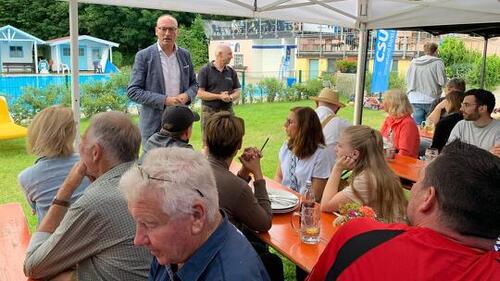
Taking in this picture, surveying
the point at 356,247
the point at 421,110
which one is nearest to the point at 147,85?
the point at 356,247

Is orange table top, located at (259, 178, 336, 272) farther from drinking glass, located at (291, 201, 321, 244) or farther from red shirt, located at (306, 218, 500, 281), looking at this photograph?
red shirt, located at (306, 218, 500, 281)

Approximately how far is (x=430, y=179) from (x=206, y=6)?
374cm

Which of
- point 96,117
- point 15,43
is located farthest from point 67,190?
point 15,43

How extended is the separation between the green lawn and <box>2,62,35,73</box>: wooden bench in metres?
17.5

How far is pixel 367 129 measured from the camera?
260cm

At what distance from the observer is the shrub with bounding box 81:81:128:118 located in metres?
11.5

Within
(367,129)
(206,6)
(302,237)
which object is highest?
(206,6)

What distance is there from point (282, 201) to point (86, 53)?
2730cm

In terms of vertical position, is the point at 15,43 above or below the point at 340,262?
above

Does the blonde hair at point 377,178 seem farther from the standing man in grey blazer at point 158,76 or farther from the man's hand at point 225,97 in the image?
the man's hand at point 225,97

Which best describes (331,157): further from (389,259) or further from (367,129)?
(389,259)

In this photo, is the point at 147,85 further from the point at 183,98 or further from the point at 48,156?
the point at 48,156

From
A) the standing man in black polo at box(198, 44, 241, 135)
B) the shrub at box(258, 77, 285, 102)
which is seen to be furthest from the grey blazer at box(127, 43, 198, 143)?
the shrub at box(258, 77, 285, 102)

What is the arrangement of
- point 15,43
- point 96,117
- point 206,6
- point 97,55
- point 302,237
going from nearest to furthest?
point 96,117 → point 302,237 → point 206,6 → point 15,43 → point 97,55
